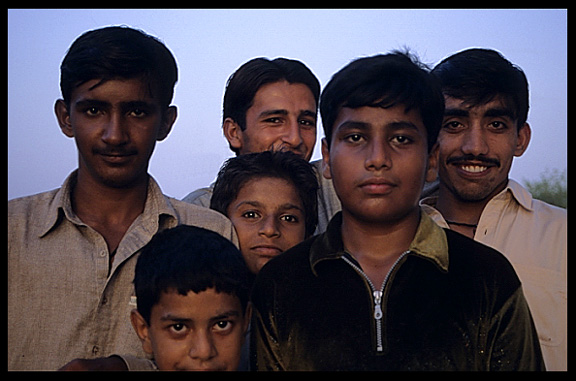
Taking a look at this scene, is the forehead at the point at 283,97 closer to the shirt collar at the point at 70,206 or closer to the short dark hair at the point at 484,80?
the short dark hair at the point at 484,80

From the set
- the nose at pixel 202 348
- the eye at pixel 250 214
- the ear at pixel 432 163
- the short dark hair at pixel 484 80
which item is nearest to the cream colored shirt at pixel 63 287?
the nose at pixel 202 348

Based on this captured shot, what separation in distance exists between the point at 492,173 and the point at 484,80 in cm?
44

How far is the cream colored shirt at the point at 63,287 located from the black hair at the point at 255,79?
54.8 inches

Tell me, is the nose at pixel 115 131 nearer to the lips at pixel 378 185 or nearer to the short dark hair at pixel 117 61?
the short dark hair at pixel 117 61

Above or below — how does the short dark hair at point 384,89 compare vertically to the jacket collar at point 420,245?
above

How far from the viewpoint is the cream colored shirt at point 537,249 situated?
2.63 meters

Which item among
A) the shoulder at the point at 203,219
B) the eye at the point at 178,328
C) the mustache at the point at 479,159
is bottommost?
the eye at the point at 178,328

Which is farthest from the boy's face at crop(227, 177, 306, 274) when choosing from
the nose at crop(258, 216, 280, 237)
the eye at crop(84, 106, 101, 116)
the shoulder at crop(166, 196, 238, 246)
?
the eye at crop(84, 106, 101, 116)

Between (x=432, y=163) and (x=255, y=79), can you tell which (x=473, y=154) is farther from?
(x=255, y=79)

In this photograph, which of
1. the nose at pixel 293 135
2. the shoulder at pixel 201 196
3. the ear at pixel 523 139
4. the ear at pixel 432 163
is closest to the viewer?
the ear at pixel 432 163

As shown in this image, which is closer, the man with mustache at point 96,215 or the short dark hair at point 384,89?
the short dark hair at point 384,89

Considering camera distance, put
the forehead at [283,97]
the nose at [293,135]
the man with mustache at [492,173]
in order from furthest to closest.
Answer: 1. the forehead at [283,97]
2. the nose at [293,135]
3. the man with mustache at [492,173]

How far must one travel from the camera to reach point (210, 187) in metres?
3.67

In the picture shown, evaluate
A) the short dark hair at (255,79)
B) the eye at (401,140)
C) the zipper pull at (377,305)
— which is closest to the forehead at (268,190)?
the short dark hair at (255,79)
